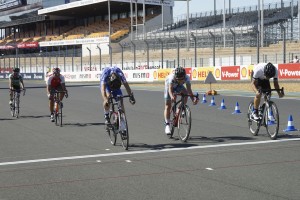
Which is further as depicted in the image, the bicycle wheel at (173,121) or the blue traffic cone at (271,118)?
the bicycle wheel at (173,121)

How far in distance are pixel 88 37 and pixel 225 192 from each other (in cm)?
6939

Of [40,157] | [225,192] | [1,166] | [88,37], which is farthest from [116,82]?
[88,37]

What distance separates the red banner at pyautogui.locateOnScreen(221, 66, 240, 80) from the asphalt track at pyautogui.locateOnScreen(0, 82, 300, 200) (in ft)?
66.0

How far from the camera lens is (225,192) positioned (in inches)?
239

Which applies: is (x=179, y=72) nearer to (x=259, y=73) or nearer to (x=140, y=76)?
(x=259, y=73)

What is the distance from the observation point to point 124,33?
7119 centimetres

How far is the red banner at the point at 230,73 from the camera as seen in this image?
33.6m

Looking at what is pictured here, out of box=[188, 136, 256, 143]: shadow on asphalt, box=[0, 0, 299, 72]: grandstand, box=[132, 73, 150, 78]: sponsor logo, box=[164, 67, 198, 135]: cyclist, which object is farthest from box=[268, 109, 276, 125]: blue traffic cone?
box=[132, 73, 150, 78]: sponsor logo

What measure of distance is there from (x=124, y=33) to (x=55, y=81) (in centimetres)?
5708

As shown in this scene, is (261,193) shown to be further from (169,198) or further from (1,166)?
(1,166)

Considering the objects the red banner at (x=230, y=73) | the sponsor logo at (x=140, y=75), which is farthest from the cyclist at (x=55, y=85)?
the sponsor logo at (x=140, y=75)

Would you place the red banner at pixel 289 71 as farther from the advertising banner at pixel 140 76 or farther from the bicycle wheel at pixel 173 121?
the bicycle wheel at pixel 173 121

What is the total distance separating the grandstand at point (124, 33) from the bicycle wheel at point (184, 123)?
27.8 metres

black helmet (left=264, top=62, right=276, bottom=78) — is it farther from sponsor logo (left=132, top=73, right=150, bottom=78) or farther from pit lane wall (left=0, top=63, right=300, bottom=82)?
sponsor logo (left=132, top=73, right=150, bottom=78)
